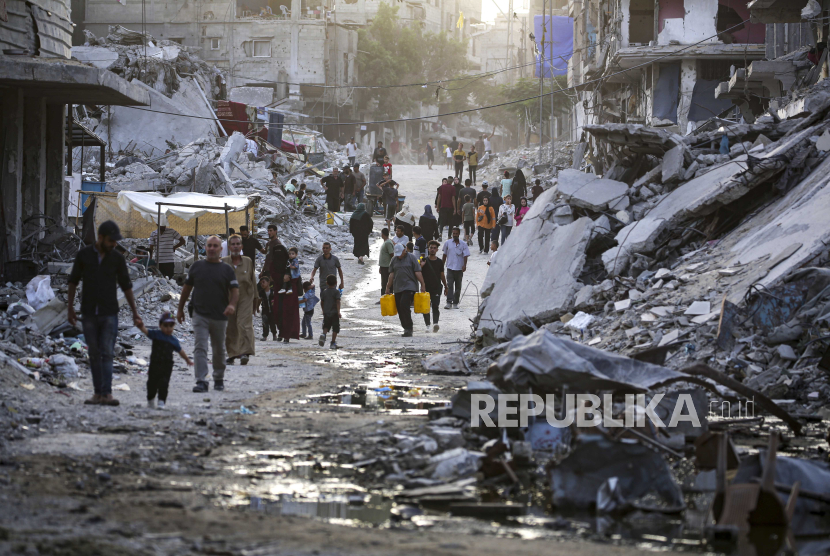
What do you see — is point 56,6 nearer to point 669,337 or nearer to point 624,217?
point 624,217

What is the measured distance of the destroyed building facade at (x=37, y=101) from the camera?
41.2 ft

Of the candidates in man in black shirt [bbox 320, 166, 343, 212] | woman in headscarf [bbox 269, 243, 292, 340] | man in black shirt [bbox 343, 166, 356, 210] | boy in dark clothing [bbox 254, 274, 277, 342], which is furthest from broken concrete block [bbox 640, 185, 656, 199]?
man in black shirt [bbox 320, 166, 343, 212]

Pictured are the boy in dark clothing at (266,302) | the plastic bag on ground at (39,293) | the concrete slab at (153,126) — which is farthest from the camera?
the concrete slab at (153,126)

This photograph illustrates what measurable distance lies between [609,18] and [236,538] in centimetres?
3093

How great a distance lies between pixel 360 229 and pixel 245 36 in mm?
35005

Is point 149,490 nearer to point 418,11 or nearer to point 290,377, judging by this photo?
point 290,377

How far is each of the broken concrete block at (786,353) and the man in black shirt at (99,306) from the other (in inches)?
232

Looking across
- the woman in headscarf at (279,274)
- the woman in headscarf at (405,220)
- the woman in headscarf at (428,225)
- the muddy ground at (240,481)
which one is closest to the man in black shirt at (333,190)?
the woman in headscarf at (405,220)

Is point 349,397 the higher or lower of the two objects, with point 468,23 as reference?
lower

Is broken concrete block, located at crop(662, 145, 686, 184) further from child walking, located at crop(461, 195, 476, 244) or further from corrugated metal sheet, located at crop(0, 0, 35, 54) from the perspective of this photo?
corrugated metal sheet, located at crop(0, 0, 35, 54)

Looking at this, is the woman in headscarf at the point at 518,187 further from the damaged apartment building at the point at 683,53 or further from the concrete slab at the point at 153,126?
the concrete slab at the point at 153,126

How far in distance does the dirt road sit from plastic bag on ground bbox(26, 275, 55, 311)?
2.92 m

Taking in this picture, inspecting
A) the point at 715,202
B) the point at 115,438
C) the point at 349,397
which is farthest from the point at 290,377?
the point at 715,202

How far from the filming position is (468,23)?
8525cm
